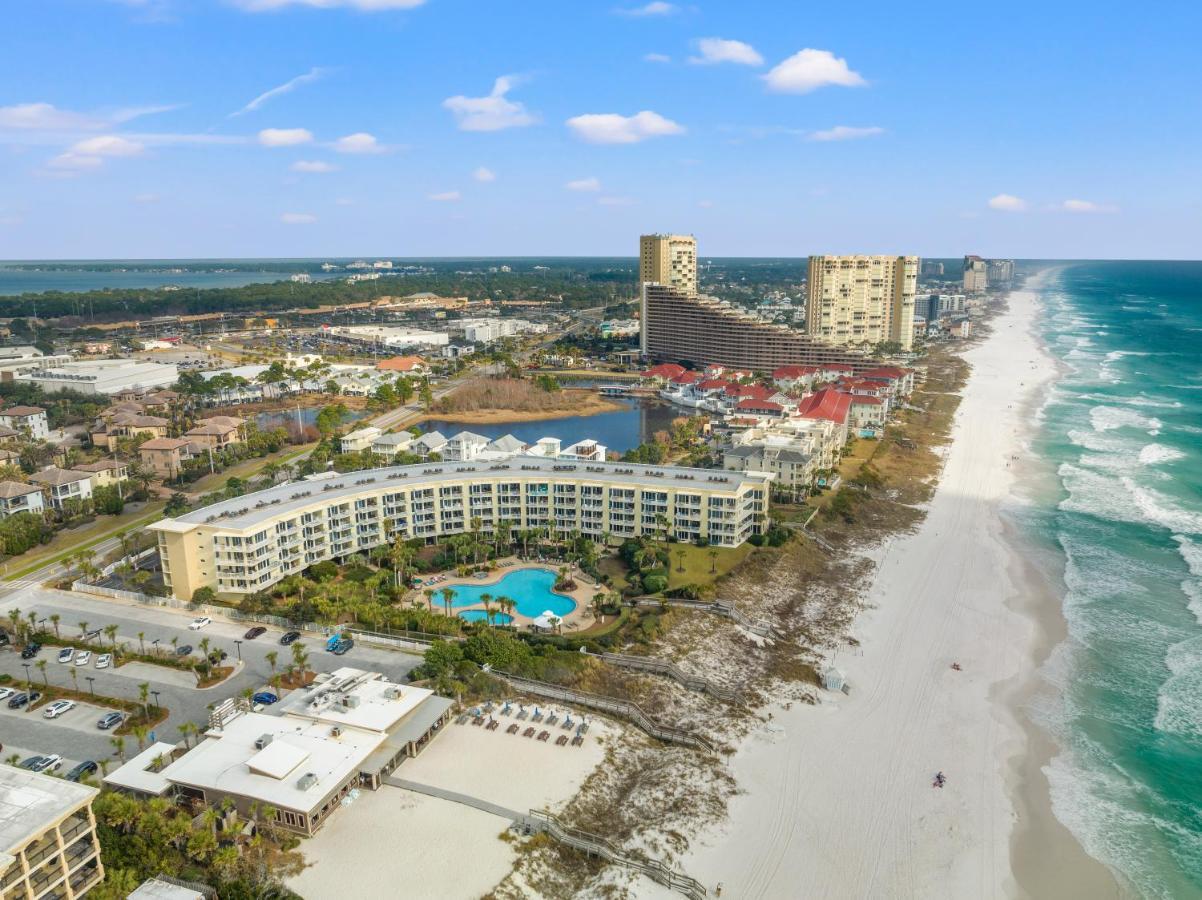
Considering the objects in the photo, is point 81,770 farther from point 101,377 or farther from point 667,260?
point 667,260

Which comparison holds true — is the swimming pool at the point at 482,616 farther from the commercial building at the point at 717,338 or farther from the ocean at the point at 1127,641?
the commercial building at the point at 717,338

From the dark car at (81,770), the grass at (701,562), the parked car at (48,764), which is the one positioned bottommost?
the grass at (701,562)

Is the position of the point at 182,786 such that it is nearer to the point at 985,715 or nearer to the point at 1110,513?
the point at 985,715

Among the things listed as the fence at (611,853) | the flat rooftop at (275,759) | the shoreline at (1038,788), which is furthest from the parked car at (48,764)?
the shoreline at (1038,788)

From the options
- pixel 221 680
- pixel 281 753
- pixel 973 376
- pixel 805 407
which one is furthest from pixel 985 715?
pixel 973 376

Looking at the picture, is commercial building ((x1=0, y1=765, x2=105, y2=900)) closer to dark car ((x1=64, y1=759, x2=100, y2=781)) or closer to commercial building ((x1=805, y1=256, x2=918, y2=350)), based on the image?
dark car ((x1=64, y1=759, x2=100, y2=781))

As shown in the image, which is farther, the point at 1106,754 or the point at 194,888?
the point at 1106,754

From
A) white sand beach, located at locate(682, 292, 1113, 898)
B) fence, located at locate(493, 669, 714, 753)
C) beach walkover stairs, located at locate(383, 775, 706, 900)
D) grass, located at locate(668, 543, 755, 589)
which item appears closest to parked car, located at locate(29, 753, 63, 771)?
beach walkover stairs, located at locate(383, 775, 706, 900)
